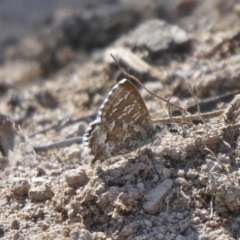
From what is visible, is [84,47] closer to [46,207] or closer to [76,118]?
[76,118]

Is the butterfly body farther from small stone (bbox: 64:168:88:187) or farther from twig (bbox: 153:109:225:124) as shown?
small stone (bbox: 64:168:88:187)

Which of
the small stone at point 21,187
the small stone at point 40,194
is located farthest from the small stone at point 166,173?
the small stone at point 21,187

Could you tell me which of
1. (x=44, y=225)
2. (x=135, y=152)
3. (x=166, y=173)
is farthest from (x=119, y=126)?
(x=44, y=225)

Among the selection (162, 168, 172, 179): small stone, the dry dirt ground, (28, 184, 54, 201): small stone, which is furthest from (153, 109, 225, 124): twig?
(28, 184, 54, 201): small stone

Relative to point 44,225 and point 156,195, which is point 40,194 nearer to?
point 44,225

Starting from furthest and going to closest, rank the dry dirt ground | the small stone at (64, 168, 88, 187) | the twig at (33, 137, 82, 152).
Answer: the twig at (33, 137, 82, 152) → the small stone at (64, 168, 88, 187) → the dry dirt ground

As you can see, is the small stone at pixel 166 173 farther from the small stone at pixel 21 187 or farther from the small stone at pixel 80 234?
the small stone at pixel 21 187
